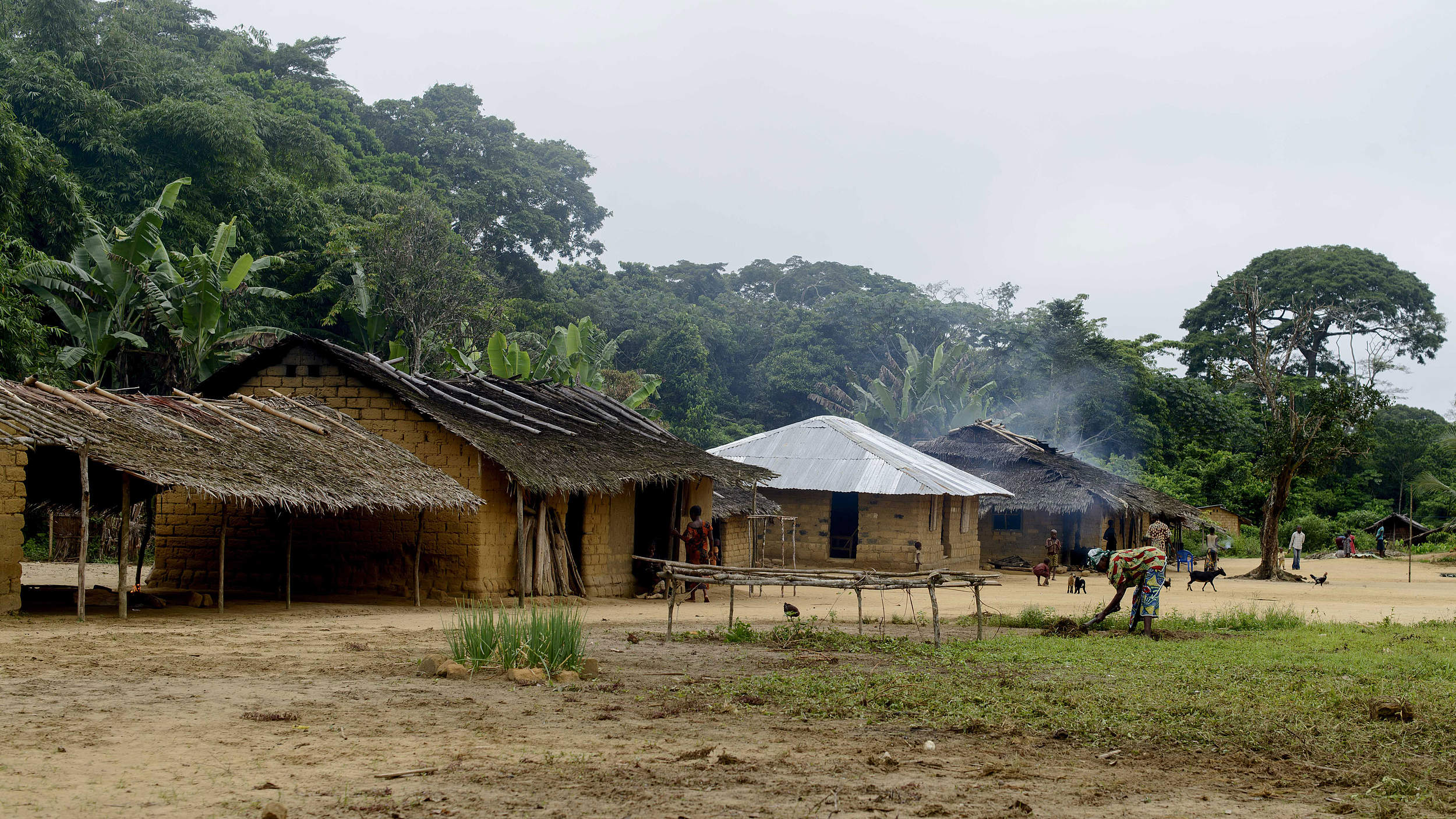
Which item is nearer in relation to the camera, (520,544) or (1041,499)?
(520,544)

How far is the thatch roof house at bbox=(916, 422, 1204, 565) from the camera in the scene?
29.5 m

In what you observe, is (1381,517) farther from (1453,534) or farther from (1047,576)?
(1047,576)

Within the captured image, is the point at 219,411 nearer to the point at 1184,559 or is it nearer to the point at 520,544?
the point at 520,544

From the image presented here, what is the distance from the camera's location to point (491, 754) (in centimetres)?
607

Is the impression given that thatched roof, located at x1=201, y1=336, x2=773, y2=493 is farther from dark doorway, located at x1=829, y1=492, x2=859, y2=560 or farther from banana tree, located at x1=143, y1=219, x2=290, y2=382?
dark doorway, located at x1=829, y1=492, x2=859, y2=560

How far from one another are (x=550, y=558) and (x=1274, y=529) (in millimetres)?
17479

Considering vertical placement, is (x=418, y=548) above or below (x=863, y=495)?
below

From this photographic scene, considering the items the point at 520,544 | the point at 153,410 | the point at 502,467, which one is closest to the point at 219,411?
the point at 153,410

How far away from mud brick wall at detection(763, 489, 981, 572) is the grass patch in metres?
17.4

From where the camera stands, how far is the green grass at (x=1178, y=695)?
21.2ft

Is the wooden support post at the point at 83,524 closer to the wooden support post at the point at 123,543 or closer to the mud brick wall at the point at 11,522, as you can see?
the wooden support post at the point at 123,543

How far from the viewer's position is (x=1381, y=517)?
41.1 metres

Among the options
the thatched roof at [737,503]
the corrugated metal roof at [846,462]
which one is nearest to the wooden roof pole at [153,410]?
the thatched roof at [737,503]

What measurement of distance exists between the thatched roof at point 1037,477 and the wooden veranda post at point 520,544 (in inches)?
645
